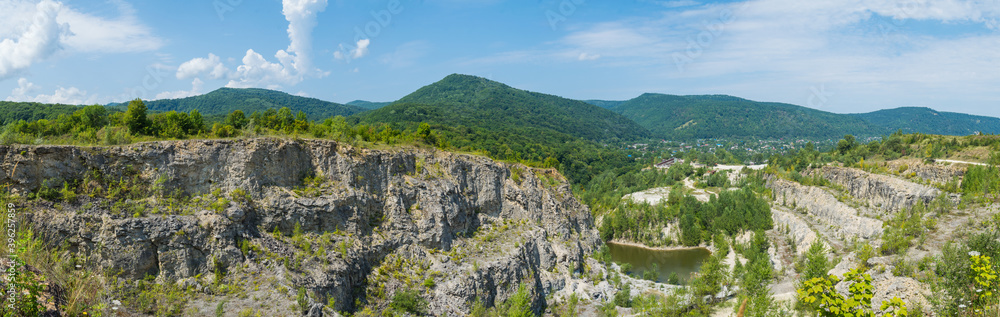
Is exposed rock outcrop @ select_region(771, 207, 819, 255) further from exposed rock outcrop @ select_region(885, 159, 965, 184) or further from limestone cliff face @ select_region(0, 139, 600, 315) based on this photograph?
limestone cliff face @ select_region(0, 139, 600, 315)

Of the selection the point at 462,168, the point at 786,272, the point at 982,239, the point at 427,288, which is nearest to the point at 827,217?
the point at 786,272

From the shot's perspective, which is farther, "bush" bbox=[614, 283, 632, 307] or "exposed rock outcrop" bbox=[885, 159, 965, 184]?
"exposed rock outcrop" bbox=[885, 159, 965, 184]

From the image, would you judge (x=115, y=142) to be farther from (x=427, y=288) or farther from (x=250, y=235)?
(x=427, y=288)

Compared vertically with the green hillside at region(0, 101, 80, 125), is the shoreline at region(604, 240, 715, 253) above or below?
below

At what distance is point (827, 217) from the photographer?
52.5m

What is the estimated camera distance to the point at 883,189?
4738 cm

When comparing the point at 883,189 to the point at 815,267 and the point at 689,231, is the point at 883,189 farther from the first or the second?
the point at 689,231

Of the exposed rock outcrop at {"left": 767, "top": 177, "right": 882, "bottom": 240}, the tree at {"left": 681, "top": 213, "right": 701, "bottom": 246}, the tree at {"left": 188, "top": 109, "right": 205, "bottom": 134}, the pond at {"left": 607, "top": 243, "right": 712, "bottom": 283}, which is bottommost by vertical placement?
the pond at {"left": 607, "top": 243, "right": 712, "bottom": 283}

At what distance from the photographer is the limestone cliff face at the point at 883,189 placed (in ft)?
140

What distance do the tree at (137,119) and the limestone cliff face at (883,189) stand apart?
204ft

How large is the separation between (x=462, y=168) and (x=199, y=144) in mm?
18649

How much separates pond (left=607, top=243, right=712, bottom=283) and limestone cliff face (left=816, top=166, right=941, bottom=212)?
18.6m

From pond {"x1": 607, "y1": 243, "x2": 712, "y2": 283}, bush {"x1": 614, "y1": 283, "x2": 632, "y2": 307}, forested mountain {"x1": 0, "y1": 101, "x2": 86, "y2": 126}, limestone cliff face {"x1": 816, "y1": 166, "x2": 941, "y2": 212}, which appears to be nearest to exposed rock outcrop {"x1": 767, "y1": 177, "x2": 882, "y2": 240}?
limestone cliff face {"x1": 816, "y1": 166, "x2": 941, "y2": 212}

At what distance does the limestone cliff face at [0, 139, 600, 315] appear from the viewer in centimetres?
2180
